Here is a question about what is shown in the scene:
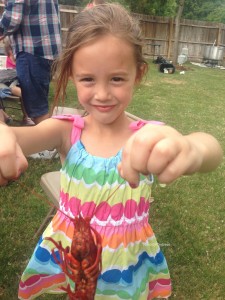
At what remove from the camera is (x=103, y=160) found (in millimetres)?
1757

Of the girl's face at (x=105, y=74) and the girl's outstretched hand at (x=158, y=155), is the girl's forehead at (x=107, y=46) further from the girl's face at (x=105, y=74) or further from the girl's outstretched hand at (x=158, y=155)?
the girl's outstretched hand at (x=158, y=155)

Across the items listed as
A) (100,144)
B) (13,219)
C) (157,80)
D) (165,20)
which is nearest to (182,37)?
(165,20)

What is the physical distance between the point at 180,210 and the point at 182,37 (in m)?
18.4

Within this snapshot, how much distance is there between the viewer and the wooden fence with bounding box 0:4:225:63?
19969 millimetres

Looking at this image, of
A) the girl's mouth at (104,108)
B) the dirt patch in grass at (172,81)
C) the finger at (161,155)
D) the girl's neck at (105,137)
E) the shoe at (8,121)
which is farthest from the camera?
the dirt patch in grass at (172,81)

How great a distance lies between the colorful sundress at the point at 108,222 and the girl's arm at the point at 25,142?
69 mm

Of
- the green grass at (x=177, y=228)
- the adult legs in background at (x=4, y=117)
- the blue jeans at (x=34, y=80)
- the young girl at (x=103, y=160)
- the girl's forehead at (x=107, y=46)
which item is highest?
the girl's forehead at (x=107, y=46)

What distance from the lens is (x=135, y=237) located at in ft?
5.88

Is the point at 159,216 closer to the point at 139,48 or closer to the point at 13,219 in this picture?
the point at 13,219

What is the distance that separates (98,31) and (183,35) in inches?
812

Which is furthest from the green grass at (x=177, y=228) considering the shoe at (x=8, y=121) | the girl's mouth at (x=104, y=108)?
the shoe at (x=8, y=121)

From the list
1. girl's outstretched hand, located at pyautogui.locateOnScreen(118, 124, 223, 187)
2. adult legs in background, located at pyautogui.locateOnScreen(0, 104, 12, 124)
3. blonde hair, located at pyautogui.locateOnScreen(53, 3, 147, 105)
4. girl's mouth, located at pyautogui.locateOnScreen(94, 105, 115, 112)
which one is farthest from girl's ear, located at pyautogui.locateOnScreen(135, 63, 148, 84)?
adult legs in background, located at pyautogui.locateOnScreen(0, 104, 12, 124)

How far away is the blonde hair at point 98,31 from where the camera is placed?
5.47 ft

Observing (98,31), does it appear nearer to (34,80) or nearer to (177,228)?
(177,228)
